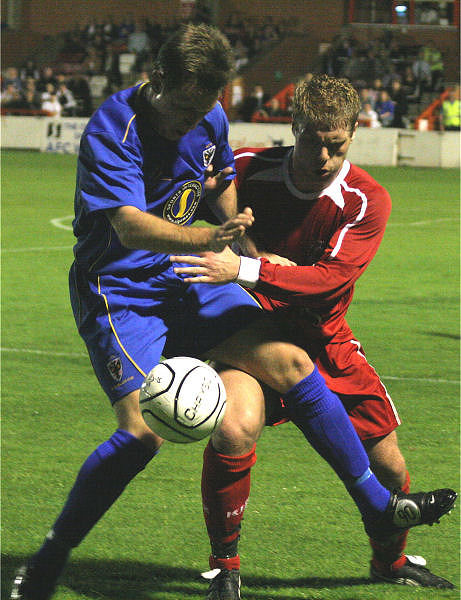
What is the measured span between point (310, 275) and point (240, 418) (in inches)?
22.8

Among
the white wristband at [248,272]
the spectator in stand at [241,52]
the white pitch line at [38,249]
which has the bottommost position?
the white pitch line at [38,249]

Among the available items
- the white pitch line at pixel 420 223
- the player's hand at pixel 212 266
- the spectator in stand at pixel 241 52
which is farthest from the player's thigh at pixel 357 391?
the spectator in stand at pixel 241 52

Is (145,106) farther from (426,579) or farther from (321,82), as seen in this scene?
(426,579)

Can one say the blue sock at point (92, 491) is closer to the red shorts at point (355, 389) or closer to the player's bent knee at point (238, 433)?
the player's bent knee at point (238, 433)

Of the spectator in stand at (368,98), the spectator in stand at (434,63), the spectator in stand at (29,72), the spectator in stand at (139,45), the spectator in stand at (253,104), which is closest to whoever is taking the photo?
the spectator in stand at (368,98)

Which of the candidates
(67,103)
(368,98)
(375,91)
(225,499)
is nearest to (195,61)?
(225,499)

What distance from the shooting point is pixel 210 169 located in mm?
4043

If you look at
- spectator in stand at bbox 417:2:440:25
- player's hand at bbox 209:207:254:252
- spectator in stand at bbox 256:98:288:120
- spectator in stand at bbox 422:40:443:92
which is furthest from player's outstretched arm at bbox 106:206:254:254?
spectator in stand at bbox 417:2:440:25

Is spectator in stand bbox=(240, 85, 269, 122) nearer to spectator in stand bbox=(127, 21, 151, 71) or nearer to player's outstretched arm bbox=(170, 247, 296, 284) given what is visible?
spectator in stand bbox=(127, 21, 151, 71)

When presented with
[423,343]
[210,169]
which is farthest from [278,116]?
[210,169]

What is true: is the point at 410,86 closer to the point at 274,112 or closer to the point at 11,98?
the point at 274,112

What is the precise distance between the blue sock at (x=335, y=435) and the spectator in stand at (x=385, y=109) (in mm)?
25334

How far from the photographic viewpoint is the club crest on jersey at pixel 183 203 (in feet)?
12.5

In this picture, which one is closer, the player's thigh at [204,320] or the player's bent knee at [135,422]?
the player's bent knee at [135,422]
